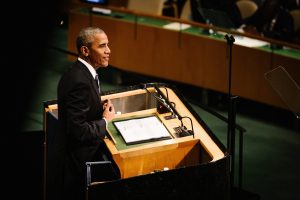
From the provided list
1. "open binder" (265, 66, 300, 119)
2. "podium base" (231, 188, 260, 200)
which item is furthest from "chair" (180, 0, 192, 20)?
"open binder" (265, 66, 300, 119)

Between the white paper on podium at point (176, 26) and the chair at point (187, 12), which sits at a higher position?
the chair at point (187, 12)

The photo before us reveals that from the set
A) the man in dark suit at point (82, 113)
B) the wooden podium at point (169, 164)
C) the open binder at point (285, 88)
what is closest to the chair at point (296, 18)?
the open binder at point (285, 88)

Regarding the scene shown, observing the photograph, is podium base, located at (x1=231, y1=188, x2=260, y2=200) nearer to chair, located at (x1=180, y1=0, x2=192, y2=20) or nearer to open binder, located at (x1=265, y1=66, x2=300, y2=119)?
open binder, located at (x1=265, y1=66, x2=300, y2=119)

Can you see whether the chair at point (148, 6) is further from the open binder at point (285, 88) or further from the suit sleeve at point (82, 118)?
the suit sleeve at point (82, 118)

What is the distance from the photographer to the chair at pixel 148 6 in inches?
351

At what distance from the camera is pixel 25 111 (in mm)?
7355

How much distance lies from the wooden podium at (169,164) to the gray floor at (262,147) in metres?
1.01

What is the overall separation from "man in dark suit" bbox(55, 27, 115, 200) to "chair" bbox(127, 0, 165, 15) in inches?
188

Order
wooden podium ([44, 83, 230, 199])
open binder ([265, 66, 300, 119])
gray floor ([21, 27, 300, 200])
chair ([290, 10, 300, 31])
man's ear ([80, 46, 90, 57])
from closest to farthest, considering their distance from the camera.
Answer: wooden podium ([44, 83, 230, 199]) < man's ear ([80, 46, 90, 57]) < open binder ([265, 66, 300, 119]) < gray floor ([21, 27, 300, 200]) < chair ([290, 10, 300, 31])

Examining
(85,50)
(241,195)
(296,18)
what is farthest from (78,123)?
(296,18)

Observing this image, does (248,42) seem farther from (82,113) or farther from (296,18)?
(82,113)

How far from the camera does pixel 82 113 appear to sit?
4.05 metres

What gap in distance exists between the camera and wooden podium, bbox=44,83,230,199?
152 inches

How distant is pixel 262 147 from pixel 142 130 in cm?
272
